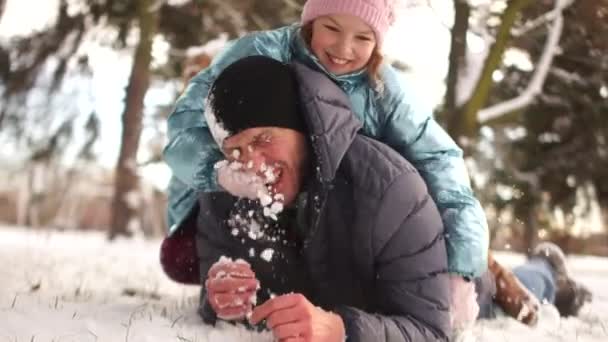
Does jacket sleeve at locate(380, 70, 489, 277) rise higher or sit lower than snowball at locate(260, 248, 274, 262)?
higher

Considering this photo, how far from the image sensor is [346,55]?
1112mm

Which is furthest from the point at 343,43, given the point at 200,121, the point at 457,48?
the point at 457,48

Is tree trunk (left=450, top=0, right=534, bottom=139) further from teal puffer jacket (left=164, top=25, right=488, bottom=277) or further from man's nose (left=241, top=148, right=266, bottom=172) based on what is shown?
man's nose (left=241, top=148, right=266, bottom=172)

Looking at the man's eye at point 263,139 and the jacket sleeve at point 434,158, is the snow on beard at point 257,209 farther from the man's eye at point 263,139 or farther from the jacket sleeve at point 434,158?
the jacket sleeve at point 434,158

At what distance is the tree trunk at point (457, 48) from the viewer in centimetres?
216

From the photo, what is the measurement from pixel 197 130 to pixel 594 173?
6.92ft

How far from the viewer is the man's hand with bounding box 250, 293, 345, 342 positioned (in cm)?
89

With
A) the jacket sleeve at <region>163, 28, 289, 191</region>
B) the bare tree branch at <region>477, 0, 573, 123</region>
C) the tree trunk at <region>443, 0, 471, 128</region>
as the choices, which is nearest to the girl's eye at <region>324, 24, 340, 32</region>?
the jacket sleeve at <region>163, 28, 289, 191</region>

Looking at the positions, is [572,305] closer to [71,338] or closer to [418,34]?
[418,34]

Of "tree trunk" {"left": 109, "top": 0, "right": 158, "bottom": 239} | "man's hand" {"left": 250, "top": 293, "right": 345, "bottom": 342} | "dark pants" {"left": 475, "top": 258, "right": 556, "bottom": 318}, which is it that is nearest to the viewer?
"man's hand" {"left": 250, "top": 293, "right": 345, "bottom": 342}

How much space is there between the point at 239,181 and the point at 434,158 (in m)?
0.34

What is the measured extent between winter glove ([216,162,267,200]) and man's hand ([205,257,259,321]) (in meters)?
0.10

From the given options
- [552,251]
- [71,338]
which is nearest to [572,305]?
[552,251]

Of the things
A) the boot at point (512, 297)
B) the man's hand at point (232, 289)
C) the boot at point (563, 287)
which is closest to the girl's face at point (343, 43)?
the man's hand at point (232, 289)
